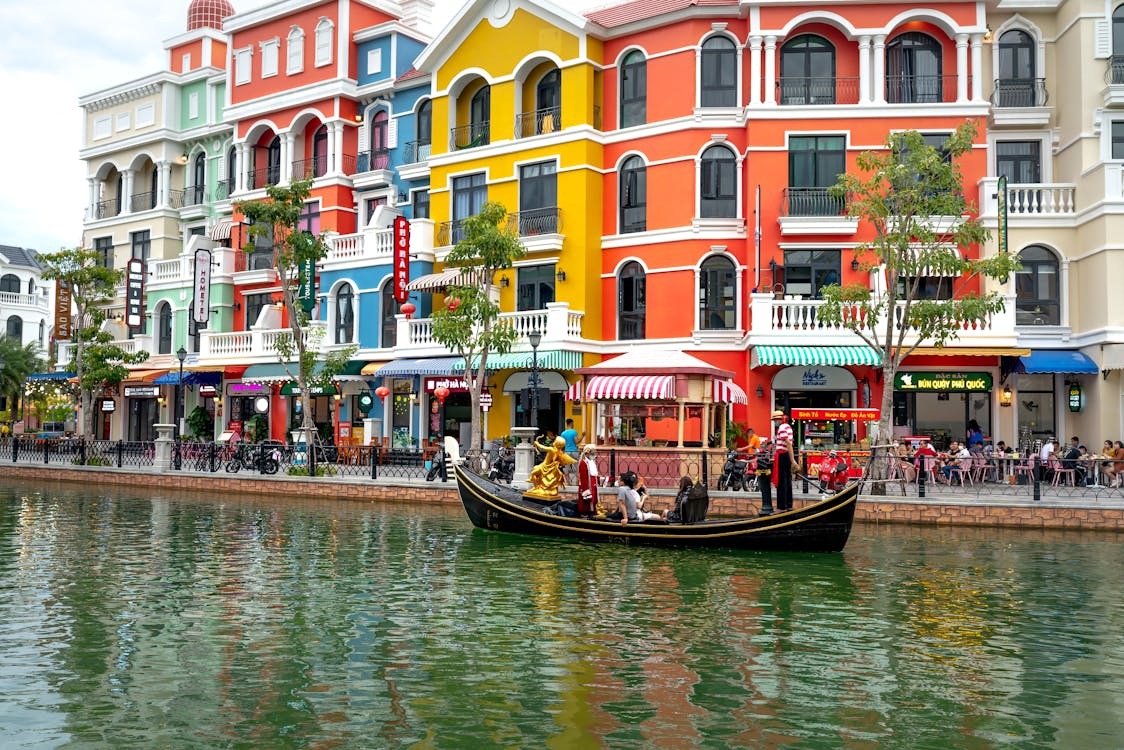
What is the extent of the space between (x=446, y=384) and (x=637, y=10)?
13.3m

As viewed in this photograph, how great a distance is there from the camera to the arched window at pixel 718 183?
99.9 ft

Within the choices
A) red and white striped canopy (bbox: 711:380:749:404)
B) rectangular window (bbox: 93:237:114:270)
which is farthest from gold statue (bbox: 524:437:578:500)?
rectangular window (bbox: 93:237:114:270)

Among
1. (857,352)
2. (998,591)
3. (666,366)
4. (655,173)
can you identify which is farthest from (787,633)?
(655,173)

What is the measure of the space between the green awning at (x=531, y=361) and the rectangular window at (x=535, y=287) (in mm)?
2455

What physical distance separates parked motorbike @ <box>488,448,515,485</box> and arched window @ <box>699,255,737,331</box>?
7.58 meters

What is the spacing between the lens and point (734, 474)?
23.4 m

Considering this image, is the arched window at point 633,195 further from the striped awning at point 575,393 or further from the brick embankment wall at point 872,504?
the brick embankment wall at point 872,504

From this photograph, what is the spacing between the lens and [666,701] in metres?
8.66

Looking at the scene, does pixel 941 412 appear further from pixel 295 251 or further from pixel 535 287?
pixel 295 251

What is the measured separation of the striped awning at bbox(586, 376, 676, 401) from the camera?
2427 cm

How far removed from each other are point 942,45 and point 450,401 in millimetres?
18647

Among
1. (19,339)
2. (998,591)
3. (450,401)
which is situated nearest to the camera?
(998,591)

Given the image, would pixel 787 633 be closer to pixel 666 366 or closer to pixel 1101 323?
pixel 666 366

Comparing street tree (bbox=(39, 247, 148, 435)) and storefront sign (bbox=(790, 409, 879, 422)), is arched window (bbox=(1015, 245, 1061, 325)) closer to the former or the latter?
storefront sign (bbox=(790, 409, 879, 422))
